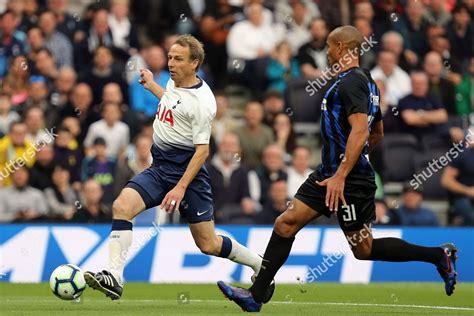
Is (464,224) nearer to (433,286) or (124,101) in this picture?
(433,286)

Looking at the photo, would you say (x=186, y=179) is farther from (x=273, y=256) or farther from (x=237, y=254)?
(x=237, y=254)

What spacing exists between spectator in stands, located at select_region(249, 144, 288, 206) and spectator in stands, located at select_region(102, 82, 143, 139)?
2.09 m

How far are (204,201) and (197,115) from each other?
0.89 meters

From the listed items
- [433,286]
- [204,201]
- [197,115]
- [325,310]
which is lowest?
[433,286]

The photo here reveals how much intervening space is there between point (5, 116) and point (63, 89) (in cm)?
115

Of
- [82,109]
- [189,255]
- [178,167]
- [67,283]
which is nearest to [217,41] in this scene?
[82,109]

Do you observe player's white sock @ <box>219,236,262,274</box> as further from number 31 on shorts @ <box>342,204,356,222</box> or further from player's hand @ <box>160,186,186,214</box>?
number 31 on shorts @ <box>342,204,356,222</box>

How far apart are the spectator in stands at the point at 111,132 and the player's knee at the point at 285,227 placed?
8287mm

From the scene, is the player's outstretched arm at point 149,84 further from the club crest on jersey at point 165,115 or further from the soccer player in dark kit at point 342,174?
the soccer player in dark kit at point 342,174

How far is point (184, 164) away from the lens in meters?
11.1

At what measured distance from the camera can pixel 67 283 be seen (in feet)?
34.7

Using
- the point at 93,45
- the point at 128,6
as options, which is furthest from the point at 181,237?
the point at 128,6

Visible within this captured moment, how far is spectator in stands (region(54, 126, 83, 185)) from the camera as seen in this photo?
18016 millimetres

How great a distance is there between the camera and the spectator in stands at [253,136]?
61.8ft
